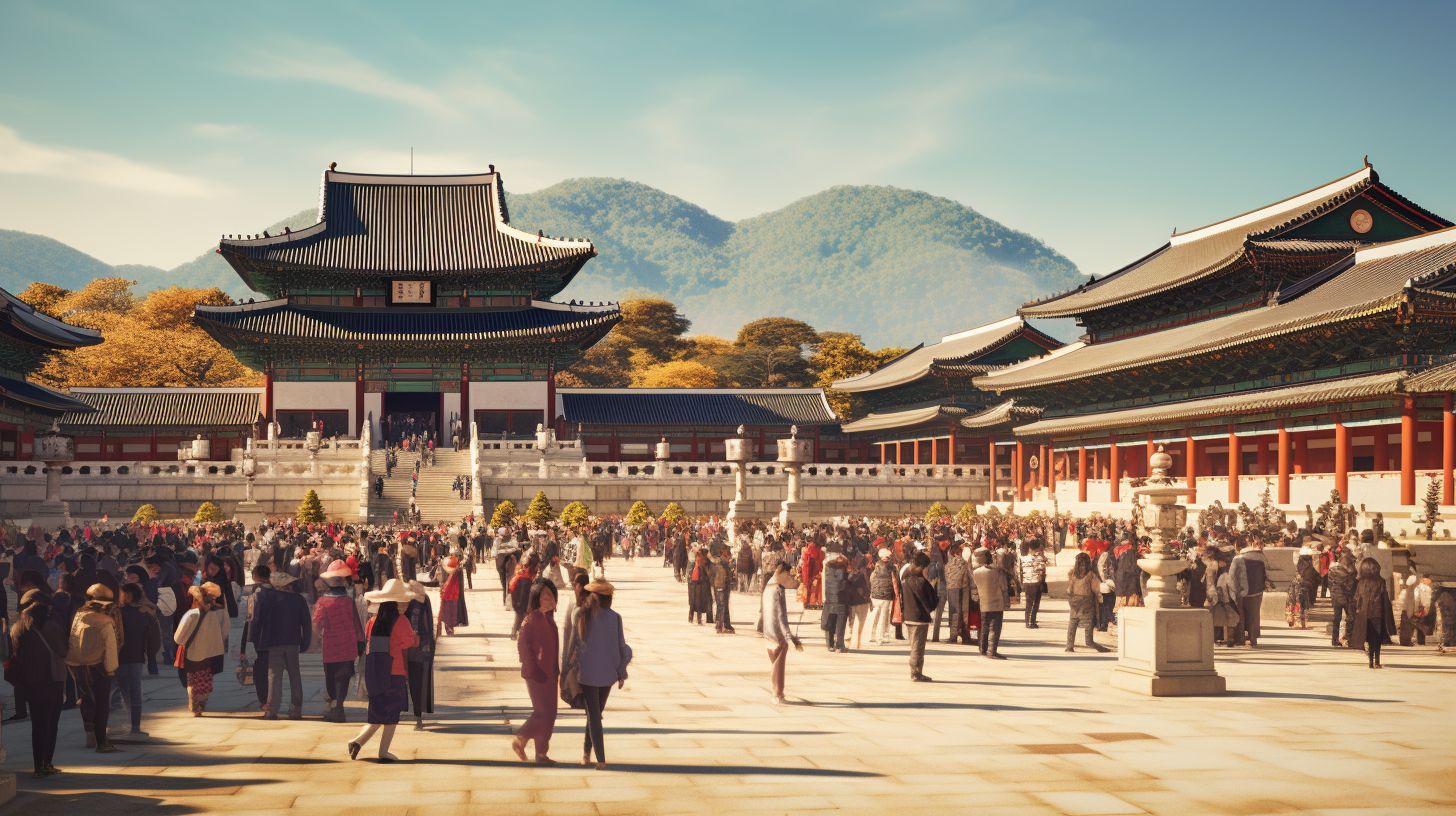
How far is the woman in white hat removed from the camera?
12.3m

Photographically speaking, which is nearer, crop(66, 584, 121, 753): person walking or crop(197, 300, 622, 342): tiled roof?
crop(66, 584, 121, 753): person walking

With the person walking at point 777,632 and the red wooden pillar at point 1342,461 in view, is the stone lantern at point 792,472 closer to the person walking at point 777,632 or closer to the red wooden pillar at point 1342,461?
the red wooden pillar at point 1342,461

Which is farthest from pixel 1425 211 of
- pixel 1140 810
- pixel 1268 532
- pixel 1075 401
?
pixel 1140 810

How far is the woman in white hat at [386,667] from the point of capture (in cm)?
1228

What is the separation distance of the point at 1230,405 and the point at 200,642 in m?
38.4

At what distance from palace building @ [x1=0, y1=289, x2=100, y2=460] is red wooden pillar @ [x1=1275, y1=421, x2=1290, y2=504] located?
45.6 m

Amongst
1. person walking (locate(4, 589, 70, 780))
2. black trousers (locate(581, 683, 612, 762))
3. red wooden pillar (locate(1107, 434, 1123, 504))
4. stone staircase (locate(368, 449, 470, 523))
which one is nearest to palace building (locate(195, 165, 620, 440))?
stone staircase (locate(368, 449, 470, 523))

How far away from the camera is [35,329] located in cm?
5447

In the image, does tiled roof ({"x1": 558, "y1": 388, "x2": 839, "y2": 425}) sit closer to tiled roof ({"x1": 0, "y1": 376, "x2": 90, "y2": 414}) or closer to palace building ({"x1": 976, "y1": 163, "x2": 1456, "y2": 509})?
palace building ({"x1": 976, "y1": 163, "x2": 1456, "y2": 509})

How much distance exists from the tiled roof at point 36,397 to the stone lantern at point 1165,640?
155 feet

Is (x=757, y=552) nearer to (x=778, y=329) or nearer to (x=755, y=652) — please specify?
(x=755, y=652)

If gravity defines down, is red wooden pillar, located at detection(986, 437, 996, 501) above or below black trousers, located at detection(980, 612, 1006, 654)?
above

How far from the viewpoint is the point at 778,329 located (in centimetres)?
12275

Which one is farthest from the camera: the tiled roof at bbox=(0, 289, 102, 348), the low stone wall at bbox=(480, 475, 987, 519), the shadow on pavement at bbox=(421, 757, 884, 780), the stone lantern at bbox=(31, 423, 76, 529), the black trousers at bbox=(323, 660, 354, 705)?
the low stone wall at bbox=(480, 475, 987, 519)
